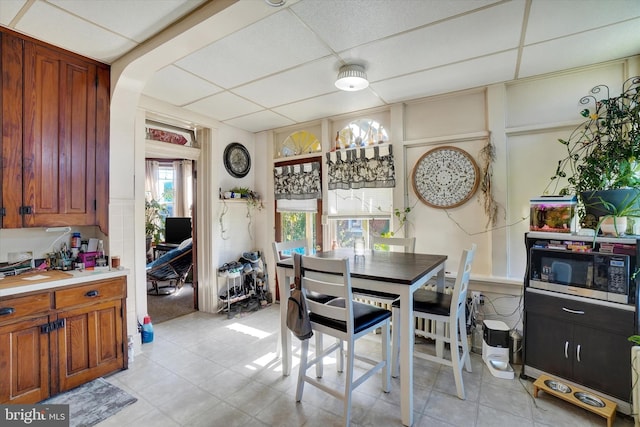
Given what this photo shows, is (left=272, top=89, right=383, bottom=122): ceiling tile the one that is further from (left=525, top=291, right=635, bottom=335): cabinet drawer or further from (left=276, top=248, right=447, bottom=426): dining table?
(left=525, top=291, right=635, bottom=335): cabinet drawer

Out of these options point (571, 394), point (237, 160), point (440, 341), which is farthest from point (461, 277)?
point (237, 160)

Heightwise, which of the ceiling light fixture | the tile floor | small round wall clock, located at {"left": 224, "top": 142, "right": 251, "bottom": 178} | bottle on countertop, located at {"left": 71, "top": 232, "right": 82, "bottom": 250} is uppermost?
the ceiling light fixture

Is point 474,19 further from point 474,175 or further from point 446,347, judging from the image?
point 446,347

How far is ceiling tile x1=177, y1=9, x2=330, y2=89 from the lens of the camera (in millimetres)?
1998

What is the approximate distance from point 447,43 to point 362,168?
1.66 m

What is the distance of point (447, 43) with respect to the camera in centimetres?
219

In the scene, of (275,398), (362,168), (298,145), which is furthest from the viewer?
(298,145)

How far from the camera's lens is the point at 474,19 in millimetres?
1909

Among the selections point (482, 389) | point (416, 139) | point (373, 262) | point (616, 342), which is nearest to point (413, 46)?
point (416, 139)

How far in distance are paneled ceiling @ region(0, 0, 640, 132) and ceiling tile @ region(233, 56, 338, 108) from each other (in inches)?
0.4

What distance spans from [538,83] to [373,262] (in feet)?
7.64

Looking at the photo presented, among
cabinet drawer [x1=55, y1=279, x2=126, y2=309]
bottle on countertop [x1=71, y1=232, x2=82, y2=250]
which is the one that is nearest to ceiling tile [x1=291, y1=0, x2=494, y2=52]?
cabinet drawer [x1=55, y1=279, x2=126, y2=309]

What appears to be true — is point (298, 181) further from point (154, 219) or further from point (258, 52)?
point (154, 219)

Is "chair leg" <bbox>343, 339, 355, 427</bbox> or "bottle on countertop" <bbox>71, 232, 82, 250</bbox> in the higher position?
"bottle on countertop" <bbox>71, 232, 82, 250</bbox>
